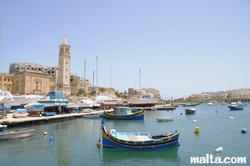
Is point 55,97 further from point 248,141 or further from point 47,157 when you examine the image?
point 248,141

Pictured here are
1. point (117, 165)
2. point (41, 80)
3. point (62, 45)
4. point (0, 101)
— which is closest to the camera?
point (117, 165)

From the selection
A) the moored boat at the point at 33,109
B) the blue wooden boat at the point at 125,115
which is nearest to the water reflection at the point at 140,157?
the blue wooden boat at the point at 125,115

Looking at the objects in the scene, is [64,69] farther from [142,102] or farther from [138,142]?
[138,142]

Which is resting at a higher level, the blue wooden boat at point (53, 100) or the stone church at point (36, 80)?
the stone church at point (36, 80)

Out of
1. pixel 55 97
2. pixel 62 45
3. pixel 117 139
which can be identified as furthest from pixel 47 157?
pixel 62 45

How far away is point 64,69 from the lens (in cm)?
7925

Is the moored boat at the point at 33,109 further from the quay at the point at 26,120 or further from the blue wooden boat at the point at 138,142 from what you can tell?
the blue wooden boat at the point at 138,142

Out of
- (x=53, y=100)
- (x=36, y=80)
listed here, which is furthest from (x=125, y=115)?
(x=36, y=80)

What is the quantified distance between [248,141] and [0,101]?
33543mm

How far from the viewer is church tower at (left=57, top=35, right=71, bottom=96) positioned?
7850 cm

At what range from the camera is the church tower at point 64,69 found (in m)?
78.5

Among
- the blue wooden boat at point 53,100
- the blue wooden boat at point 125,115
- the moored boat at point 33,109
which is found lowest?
the blue wooden boat at point 125,115

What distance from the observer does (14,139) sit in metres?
21.2

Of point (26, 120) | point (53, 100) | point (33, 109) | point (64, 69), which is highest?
point (64, 69)
